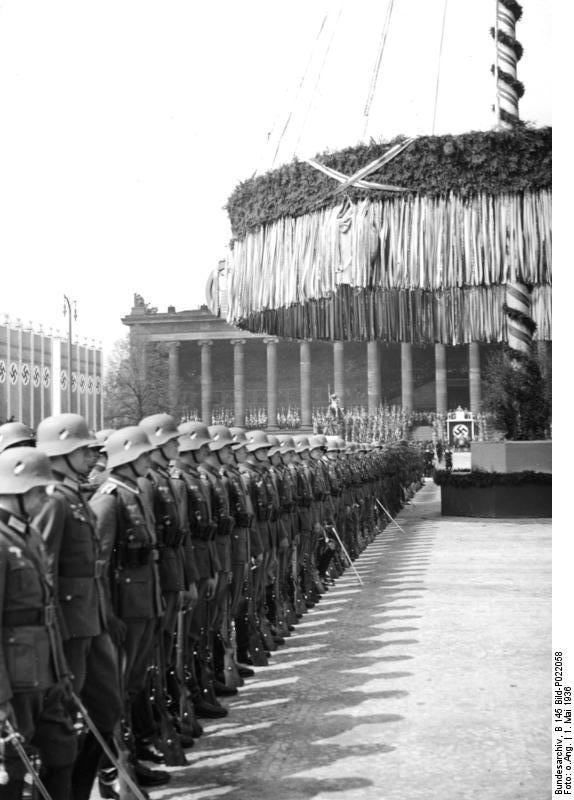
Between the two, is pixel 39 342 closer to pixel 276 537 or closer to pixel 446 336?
pixel 446 336

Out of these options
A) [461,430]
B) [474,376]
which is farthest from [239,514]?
[474,376]

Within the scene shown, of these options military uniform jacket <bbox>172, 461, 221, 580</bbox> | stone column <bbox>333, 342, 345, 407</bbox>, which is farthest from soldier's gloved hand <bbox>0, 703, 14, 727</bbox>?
stone column <bbox>333, 342, 345, 407</bbox>

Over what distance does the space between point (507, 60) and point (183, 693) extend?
10.2m

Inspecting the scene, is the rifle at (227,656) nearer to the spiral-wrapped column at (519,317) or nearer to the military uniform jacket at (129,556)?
the military uniform jacket at (129,556)

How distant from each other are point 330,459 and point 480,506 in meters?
5.88

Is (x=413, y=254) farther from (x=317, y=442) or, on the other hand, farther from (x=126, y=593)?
(x=126, y=593)

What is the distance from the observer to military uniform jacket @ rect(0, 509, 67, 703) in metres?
4.45

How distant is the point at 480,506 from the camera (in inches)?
866

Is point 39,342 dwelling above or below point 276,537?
above

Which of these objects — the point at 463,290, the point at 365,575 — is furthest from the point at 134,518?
the point at 463,290

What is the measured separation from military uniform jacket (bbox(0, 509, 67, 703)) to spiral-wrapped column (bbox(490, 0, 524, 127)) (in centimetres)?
902

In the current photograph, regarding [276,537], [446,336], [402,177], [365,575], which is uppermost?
[402,177]

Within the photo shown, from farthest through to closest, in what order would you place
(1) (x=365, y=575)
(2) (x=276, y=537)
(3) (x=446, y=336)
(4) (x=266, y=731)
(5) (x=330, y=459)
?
(3) (x=446, y=336), (5) (x=330, y=459), (1) (x=365, y=575), (2) (x=276, y=537), (4) (x=266, y=731)

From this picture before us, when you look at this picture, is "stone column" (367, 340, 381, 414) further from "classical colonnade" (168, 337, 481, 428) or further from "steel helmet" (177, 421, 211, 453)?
"steel helmet" (177, 421, 211, 453)
